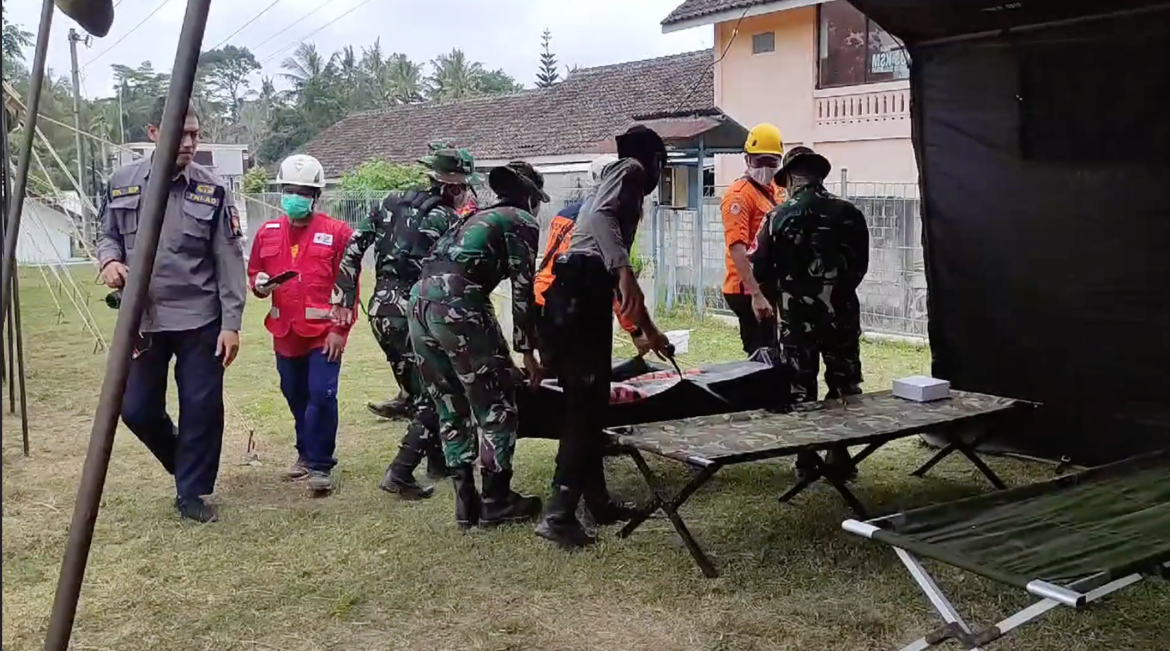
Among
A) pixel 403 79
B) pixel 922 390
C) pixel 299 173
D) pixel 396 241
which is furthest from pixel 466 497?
pixel 403 79

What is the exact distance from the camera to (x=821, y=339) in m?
4.96

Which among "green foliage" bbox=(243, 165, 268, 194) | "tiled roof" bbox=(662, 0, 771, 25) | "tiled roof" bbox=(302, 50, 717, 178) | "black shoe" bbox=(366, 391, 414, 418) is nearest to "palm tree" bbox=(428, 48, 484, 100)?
"tiled roof" bbox=(302, 50, 717, 178)

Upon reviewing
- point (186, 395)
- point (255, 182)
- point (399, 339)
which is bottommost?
point (186, 395)

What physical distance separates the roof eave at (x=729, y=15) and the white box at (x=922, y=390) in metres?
7.73

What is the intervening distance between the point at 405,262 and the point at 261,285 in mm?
650

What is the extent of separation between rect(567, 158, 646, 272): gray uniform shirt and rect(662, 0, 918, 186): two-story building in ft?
28.7

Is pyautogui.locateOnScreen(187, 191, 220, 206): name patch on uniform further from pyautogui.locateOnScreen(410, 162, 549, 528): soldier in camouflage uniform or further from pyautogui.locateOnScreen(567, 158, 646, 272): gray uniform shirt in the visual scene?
pyautogui.locateOnScreen(567, 158, 646, 272): gray uniform shirt

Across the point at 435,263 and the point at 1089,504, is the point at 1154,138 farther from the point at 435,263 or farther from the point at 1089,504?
the point at 435,263

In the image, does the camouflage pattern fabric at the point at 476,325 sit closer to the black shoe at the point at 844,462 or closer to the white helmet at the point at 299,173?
the white helmet at the point at 299,173

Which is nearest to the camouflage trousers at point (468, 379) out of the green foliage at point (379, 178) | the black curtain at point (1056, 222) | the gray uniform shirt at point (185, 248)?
A: the gray uniform shirt at point (185, 248)

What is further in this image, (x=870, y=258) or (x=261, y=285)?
(x=870, y=258)

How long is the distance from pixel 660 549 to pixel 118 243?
253 centimetres

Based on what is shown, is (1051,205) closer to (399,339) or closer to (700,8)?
(399,339)

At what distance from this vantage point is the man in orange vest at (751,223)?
545 cm
